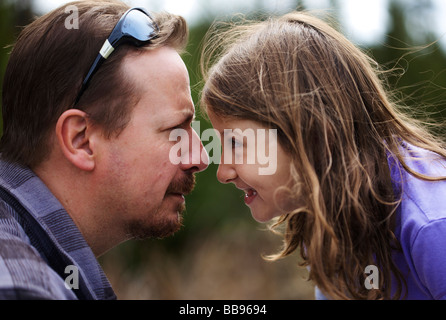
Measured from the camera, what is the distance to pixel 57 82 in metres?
2.15

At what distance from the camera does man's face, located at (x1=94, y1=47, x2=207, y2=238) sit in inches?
86.4

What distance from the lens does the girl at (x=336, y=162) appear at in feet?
6.68

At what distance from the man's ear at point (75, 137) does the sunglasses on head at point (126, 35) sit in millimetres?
68

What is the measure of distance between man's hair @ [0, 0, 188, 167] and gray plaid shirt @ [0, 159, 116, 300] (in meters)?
0.16

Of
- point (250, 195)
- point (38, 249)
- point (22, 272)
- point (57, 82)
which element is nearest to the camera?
point (22, 272)

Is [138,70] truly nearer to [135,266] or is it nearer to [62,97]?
[62,97]

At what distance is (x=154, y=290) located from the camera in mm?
5148

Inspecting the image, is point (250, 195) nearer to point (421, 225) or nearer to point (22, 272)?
point (421, 225)

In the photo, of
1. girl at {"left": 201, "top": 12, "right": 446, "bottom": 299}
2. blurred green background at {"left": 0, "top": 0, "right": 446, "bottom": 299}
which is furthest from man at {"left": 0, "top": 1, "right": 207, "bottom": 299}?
blurred green background at {"left": 0, "top": 0, "right": 446, "bottom": 299}

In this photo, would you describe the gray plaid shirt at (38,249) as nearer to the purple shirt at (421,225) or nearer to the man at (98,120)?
the man at (98,120)

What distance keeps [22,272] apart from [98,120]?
0.78 metres

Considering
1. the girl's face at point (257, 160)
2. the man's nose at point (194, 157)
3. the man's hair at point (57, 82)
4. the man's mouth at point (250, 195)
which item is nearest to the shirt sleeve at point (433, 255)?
the girl's face at point (257, 160)

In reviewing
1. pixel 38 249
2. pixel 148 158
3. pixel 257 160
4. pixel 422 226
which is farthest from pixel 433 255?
pixel 38 249

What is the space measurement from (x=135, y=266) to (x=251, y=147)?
332 cm
